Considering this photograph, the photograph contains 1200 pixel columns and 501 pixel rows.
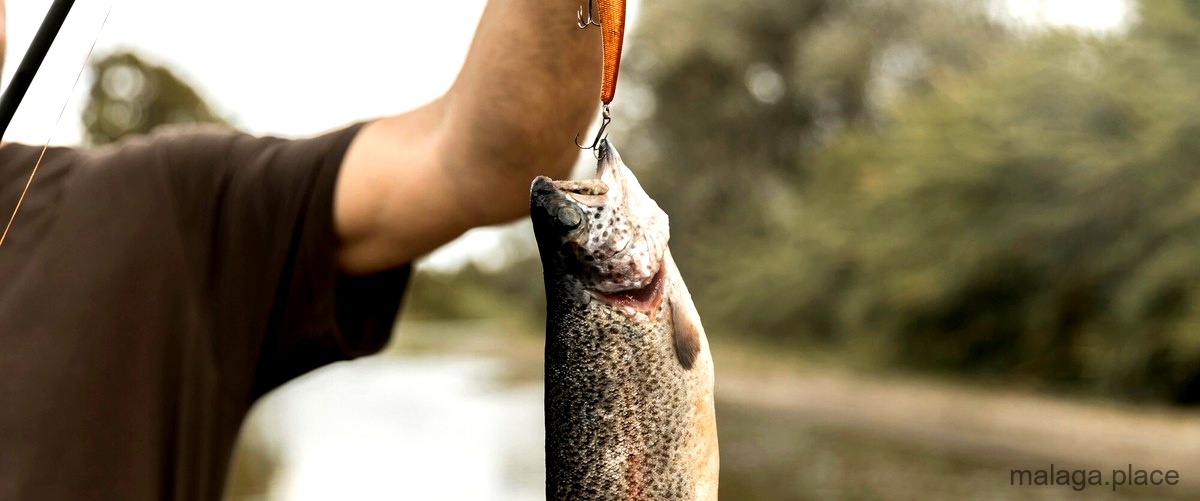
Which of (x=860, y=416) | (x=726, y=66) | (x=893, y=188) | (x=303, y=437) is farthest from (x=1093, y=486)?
(x=726, y=66)

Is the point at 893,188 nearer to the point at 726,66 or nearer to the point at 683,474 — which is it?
the point at 726,66

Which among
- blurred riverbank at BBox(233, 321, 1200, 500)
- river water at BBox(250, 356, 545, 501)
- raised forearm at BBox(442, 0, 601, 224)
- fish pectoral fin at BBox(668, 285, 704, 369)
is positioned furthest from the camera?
river water at BBox(250, 356, 545, 501)

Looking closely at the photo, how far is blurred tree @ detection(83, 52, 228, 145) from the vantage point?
19189 mm

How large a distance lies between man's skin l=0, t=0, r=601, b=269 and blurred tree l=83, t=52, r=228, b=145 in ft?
60.1

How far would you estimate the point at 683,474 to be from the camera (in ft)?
4.72

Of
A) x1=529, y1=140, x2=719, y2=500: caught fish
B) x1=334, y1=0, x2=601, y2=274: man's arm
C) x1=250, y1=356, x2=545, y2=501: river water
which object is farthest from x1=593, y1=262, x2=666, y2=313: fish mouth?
x1=250, y1=356, x2=545, y2=501: river water

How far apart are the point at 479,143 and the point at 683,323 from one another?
50cm

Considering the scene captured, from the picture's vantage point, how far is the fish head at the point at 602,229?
60.9 inches

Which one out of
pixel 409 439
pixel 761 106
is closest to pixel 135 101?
pixel 409 439

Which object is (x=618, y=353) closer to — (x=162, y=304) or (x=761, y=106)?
(x=162, y=304)

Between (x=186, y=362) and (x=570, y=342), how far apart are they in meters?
0.70

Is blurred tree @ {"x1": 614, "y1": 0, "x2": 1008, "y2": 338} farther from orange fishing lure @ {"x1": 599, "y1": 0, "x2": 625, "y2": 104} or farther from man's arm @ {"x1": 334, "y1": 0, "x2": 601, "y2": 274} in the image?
orange fishing lure @ {"x1": 599, "y1": 0, "x2": 625, "y2": 104}

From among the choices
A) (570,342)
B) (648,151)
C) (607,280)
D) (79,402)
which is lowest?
(79,402)

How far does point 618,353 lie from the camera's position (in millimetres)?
1549
